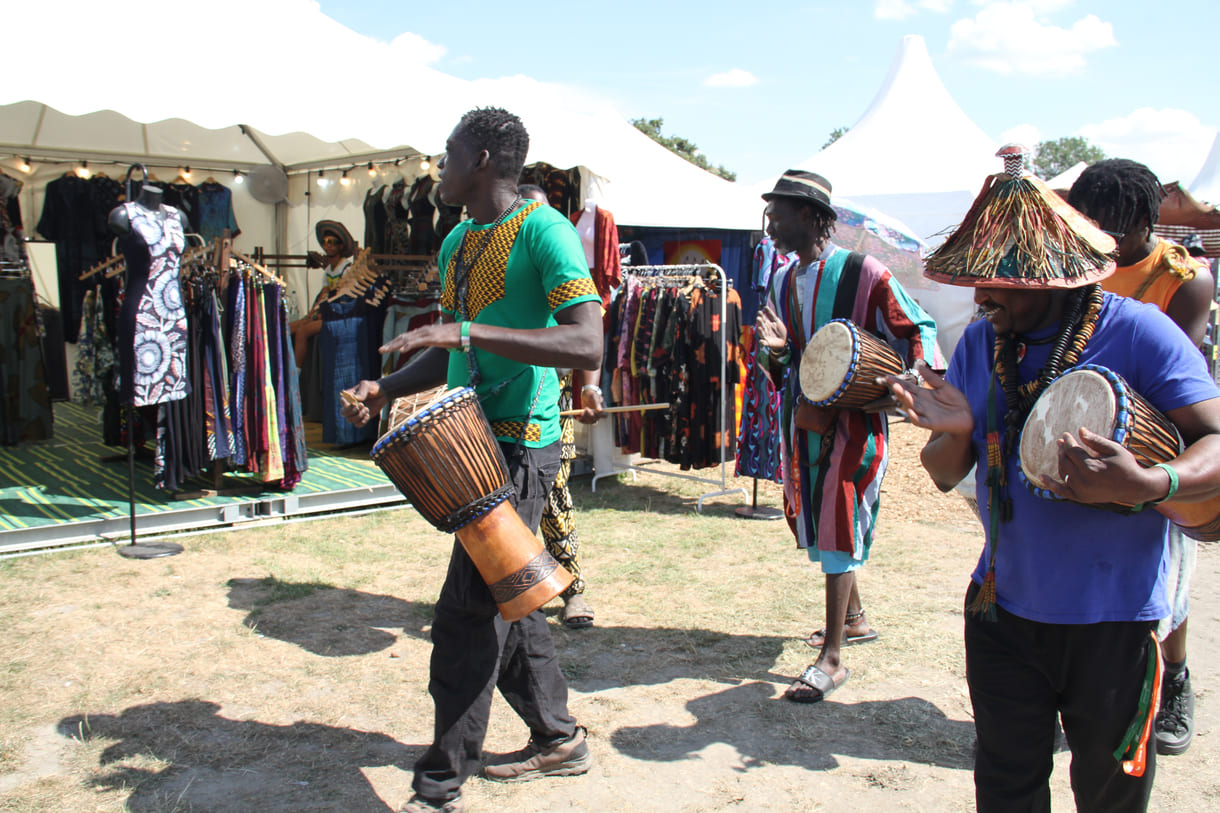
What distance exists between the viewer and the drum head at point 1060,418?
5.53ft

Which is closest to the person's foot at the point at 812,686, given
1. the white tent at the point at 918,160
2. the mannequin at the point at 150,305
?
the mannequin at the point at 150,305

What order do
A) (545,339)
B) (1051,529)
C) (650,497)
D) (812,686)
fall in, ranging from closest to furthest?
1. (1051,529)
2. (545,339)
3. (812,686)
4. (650,497)

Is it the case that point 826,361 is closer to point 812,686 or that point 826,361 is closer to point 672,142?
point 812,686

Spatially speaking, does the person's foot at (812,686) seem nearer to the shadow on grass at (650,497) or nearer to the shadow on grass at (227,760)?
the shadow on grass at (227,760)

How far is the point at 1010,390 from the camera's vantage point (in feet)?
6.48

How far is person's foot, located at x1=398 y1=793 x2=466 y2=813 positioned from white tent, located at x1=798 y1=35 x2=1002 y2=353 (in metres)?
10.8

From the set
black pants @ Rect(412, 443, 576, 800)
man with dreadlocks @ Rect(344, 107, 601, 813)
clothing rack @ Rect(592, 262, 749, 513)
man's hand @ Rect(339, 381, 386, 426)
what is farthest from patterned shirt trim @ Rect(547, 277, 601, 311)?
clothing rack @ Rect(592, 262, 749, 513)

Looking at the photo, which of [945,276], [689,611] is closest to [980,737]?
[945,276]

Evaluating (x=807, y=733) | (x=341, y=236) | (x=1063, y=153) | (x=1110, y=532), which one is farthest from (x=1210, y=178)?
(x=1063, y=153)

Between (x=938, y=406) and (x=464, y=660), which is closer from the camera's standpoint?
(x=938, y=406)

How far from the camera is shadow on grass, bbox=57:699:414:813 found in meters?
2.84

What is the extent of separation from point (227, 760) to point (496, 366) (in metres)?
1.68

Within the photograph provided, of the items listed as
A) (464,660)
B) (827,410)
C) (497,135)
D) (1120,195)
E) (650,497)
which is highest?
(497,135)

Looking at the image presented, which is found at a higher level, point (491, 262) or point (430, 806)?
point (491, 262)
